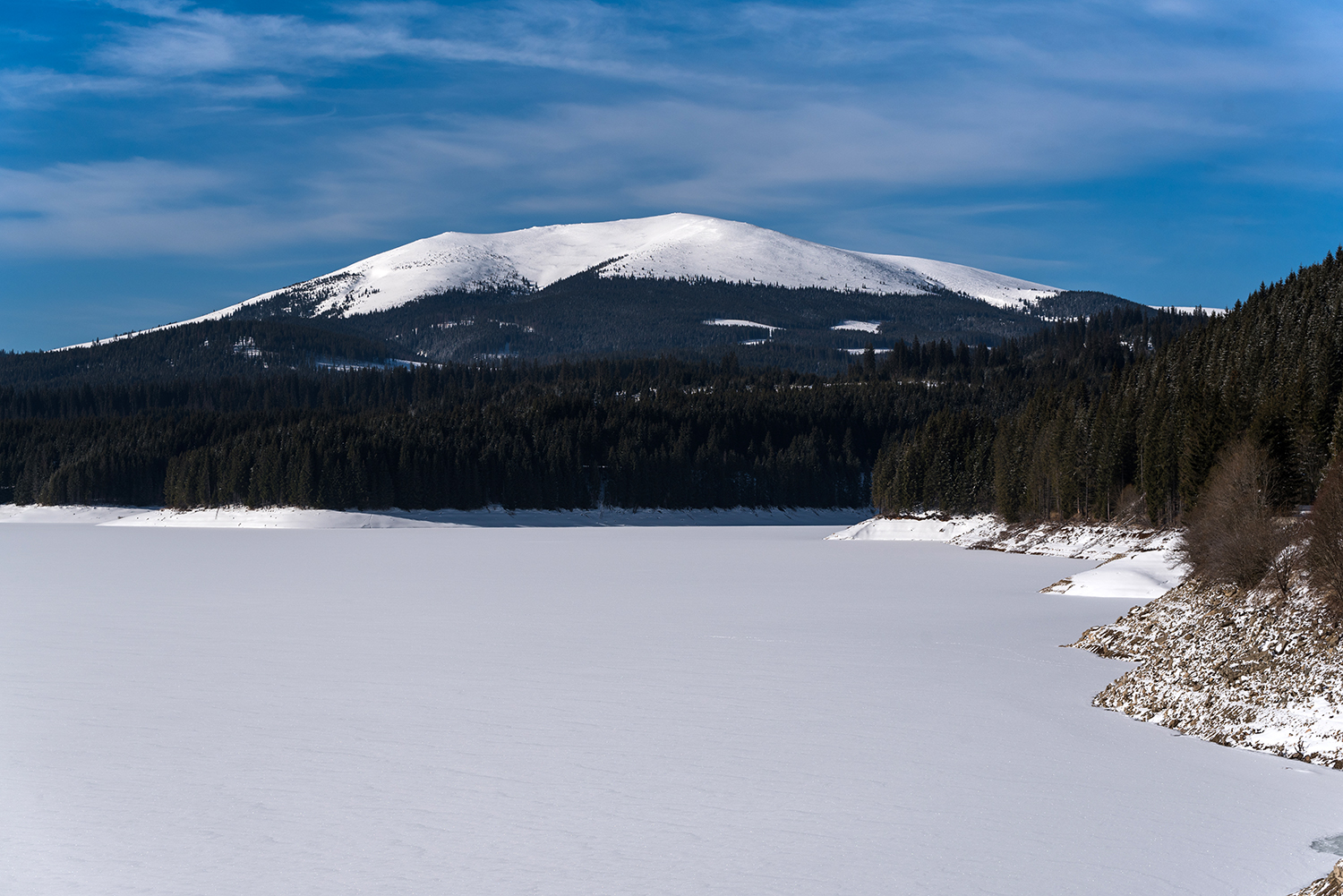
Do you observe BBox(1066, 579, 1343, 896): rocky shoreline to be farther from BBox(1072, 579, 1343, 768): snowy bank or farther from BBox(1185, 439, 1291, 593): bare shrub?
BBox(1185, 439, 1291, 593): bare shrub

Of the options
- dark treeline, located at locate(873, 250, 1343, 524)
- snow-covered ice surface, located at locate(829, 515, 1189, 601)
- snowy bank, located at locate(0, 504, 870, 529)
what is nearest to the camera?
snow-covered ice surface, located at locate(829, 515, 1189, 601)

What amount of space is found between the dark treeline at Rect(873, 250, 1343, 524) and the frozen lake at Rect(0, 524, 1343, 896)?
31938mm

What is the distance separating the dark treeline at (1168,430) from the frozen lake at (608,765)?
105 ft

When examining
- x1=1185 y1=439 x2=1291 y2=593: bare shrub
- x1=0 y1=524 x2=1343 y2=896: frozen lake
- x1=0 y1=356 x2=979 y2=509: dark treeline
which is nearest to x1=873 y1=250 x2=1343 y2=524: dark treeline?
x1=1185 y1=439 x2=1291 y2=593: bare shrub

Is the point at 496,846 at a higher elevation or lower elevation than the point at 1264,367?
lower

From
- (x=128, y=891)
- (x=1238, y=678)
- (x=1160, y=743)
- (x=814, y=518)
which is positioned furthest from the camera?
(x=814, y=518)

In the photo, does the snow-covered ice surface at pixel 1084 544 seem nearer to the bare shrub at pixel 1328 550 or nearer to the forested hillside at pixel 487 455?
the bare shrub at pixel 1328 550

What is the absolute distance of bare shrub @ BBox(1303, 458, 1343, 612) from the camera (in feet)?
61.9

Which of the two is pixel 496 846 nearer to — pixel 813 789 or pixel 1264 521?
pixel 813 789

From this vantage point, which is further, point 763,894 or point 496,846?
point 496,846

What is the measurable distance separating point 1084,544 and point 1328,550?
A: 2192 inches

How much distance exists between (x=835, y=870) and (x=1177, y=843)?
4.10 metres

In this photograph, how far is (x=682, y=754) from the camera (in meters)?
16.5

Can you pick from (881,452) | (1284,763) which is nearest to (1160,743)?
(1284,763)
